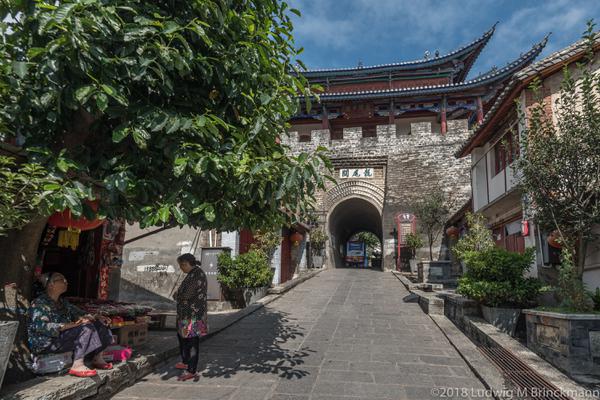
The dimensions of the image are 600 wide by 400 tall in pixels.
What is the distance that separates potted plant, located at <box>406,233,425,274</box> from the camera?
17.2 m

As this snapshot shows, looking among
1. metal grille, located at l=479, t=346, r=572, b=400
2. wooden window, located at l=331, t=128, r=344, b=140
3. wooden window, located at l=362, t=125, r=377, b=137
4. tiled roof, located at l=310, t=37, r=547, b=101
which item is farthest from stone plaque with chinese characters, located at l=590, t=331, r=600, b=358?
wooden window, located at l=331, t=128, r=344, b=140

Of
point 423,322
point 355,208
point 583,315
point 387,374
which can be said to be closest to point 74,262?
point 387,374

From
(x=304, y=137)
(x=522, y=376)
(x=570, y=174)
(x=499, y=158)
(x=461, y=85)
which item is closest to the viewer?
(x=522, y=376)

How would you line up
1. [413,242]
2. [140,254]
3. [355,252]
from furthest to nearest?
[355,252]
[413,242]
[140,254]

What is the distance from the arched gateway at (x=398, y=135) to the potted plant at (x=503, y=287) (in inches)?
506

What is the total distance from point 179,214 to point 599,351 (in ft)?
14.3

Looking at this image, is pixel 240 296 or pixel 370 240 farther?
pixel 370 240

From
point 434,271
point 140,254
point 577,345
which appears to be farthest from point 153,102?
point 434,271

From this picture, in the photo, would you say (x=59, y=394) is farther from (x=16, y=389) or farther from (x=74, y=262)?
(x=74, y=262)

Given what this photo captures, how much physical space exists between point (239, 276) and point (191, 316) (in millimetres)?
4700

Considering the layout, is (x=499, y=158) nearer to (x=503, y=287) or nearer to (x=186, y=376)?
(x=503, y=287)

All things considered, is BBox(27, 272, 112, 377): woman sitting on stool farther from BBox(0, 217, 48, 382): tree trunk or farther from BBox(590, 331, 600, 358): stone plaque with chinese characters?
BBox(590, 331, 600, 358): stone plaque with chinese characters

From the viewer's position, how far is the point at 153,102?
12.1 feet

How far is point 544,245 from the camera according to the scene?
7355 mm
